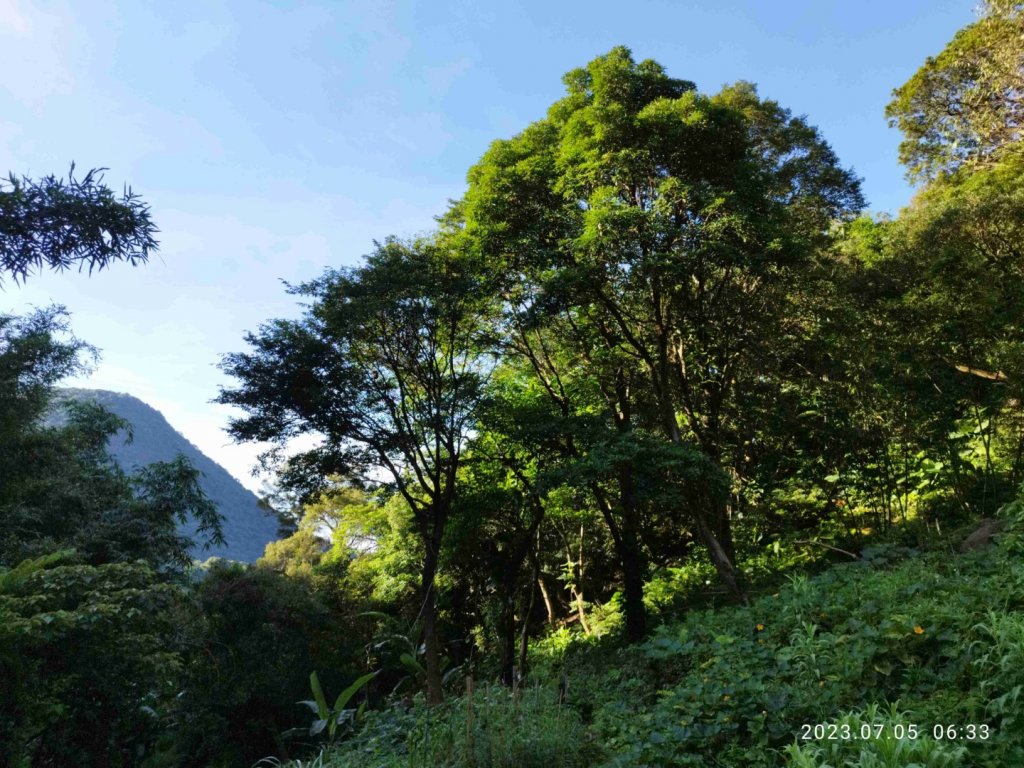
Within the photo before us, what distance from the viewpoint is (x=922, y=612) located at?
3.93 m

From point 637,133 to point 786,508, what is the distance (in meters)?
8.40

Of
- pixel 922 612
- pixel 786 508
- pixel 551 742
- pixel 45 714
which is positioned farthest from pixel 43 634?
pixel 786 508

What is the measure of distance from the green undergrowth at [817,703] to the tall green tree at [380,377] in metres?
5.58

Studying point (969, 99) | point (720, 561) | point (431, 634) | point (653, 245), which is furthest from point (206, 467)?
point (969, 99)

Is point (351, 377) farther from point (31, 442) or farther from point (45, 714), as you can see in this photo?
point (31, 442)

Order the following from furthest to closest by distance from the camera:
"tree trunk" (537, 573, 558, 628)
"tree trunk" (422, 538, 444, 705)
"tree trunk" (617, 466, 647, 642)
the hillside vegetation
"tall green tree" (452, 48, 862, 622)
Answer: "tree trunk" (537, 573, 558, 628) < "tree trunk" (617, 466, 647, 642) < "tall green tree" (452, 48, 862, 622) < "tree trunk" (422, 538, 444, 705) < the hillside vegetation

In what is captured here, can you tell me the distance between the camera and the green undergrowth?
2.82 meters

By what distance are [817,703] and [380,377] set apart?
28.7 ft

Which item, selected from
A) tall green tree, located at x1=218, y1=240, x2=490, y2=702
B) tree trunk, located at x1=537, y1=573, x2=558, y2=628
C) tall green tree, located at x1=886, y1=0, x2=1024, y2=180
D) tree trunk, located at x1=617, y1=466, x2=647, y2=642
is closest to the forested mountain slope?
tree trunk, located at x1=537, y1=573, x2=558, y2=628

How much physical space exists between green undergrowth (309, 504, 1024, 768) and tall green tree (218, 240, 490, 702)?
18.3ft

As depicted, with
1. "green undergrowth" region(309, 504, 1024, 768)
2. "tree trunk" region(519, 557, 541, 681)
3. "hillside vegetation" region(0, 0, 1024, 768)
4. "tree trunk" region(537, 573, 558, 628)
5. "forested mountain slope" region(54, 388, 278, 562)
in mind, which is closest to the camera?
"green undergrowth" region(309, 504, 1024, 768)

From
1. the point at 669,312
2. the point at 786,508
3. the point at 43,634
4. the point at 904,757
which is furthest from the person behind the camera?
the point at 786,508

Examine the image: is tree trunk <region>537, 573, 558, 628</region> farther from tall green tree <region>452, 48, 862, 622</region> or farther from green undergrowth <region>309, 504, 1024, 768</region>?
green undergrowth <region>309, 504, 1024, 768</region>

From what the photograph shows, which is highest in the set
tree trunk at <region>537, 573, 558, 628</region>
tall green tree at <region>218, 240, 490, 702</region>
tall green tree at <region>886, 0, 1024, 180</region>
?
tall green tree at <region>886, 0, 1024, 180</region>
